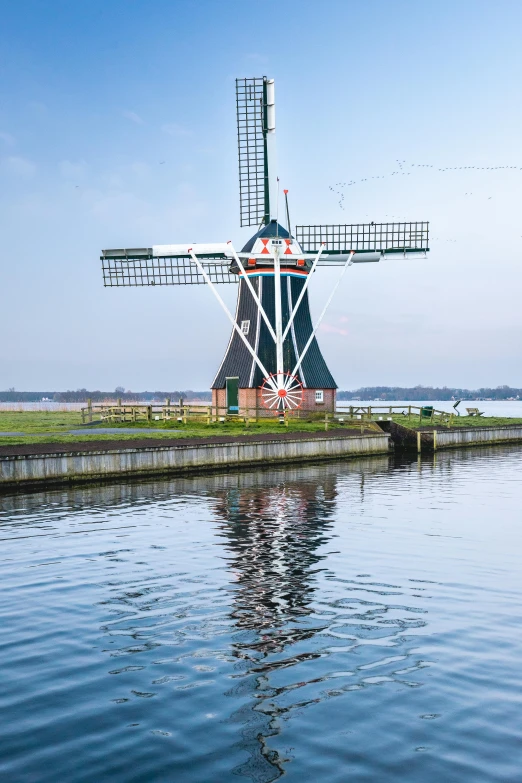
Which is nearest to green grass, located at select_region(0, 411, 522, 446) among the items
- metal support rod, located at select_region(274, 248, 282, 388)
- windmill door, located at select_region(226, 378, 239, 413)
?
windmill door, located at select_region(226, 378, 239, 413)

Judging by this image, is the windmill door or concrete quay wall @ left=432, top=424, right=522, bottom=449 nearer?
the windmill door

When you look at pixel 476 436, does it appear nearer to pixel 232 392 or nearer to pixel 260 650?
pixel 232 392

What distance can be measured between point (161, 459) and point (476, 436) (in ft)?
93.7

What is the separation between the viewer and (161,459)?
30141mm

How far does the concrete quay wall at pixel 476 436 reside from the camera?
4794cm

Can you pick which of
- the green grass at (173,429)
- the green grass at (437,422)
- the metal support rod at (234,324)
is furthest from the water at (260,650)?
the green grass at (437,422)

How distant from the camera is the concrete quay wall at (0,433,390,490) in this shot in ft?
86.0

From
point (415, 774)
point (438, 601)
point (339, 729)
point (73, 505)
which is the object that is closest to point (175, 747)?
point (339, 729)

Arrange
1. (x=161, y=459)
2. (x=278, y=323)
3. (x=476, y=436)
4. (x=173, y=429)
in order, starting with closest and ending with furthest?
(x=161, y=459)
(x=173, y=429)
(x=278, y=323)
(x=476, y=436)

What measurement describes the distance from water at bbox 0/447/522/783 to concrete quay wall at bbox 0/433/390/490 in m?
6.54

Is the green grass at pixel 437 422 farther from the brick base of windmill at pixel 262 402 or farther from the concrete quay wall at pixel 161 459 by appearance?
the concrete quay wall at pixel 161 459

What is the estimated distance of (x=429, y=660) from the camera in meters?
9.06

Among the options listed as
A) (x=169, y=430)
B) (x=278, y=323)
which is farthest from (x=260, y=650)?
(x=278, y=323)

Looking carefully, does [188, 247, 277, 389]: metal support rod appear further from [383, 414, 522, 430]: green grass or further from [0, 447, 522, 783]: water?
[0, 447, 522, 783]: water
